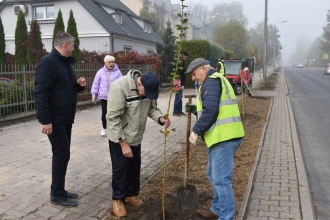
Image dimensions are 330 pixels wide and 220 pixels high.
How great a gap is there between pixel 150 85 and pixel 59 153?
141cm

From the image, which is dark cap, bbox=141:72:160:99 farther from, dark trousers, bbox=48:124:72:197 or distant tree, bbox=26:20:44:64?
distant tree, bbox=26:20:44:64

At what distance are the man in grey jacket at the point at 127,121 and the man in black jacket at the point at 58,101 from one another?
62 centimetres

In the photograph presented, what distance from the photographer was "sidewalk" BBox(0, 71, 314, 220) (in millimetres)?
3990

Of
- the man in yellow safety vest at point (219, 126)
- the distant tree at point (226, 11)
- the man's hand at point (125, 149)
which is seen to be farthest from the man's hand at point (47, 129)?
the distant tree at point (226, 11)

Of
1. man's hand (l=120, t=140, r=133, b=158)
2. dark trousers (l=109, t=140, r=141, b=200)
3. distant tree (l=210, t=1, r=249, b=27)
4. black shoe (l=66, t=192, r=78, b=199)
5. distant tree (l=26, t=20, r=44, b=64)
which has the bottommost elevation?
black shoe (l=66, t=192, r=78, b=199)

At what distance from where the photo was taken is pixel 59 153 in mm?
3979

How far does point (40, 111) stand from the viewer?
A: 3.73 meters

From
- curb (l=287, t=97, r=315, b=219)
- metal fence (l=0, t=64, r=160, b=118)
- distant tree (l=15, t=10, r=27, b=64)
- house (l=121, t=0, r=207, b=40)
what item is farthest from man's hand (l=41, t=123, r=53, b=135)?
house (l=121, t=0, r=207, b=40)

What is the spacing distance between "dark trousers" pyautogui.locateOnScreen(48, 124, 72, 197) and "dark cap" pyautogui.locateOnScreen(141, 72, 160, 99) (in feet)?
3.82

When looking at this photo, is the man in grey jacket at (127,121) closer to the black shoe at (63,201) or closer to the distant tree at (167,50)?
the black shoe at (63,201)

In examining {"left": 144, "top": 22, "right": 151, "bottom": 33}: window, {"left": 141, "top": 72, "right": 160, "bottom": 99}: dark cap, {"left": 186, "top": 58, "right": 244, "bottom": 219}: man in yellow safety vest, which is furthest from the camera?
{"left": 144, "top": 22, "right": 151, "bottom": 33}: window

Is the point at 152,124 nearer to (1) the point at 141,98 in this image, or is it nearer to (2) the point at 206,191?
(2) the point at 206,191

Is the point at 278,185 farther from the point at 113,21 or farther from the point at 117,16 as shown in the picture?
the point at 117,16

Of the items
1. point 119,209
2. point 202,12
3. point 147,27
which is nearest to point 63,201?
point 119,209
